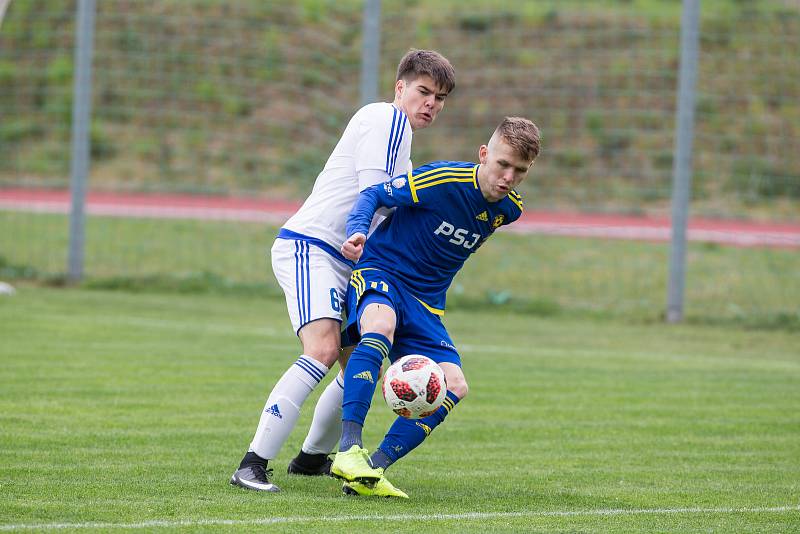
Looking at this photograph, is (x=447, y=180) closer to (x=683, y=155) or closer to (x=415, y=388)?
(x=415, y=388)

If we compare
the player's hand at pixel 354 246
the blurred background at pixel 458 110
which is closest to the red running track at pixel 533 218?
the blurred background at pixel 458 110

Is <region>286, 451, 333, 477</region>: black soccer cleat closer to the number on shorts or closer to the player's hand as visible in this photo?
the number on shorts

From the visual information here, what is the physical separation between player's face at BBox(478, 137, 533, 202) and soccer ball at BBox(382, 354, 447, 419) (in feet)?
2.72

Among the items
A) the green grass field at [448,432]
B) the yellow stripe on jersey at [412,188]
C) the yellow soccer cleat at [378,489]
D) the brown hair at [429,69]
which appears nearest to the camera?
the green grass field at [448,432]

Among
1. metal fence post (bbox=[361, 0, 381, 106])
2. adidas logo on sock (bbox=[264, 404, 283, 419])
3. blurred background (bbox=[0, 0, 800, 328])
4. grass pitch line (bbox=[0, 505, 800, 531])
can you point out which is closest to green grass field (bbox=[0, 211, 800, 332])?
blurred background (bbox=[0, 0, 800, 328])

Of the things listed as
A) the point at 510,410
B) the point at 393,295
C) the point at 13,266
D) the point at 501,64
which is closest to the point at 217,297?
the point at 13,266

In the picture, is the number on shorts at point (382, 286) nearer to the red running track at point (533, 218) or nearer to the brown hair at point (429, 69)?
the brown hair at point (429, 69)

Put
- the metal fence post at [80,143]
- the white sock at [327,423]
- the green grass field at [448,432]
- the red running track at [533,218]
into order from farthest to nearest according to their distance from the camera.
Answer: the red running track at [533,218] → the metal fence post at [80,143] → the white sock at [327,423] → the green grass field at [448,432]

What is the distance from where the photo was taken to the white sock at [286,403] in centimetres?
547

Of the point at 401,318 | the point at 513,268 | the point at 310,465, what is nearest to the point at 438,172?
the point at 401,318

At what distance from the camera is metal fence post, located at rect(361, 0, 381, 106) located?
46.2ft

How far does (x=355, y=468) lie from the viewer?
516 cm

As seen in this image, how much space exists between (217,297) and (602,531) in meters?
9.94

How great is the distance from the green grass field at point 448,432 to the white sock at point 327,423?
0.18 meters
